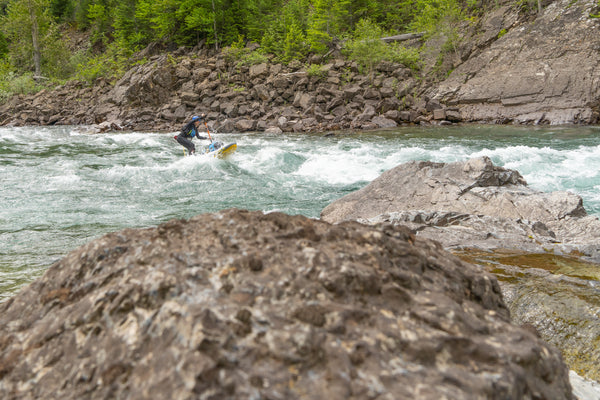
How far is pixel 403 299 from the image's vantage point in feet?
5.70

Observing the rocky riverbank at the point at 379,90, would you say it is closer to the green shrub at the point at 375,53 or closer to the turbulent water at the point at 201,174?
the green shrub at the point at 375,53

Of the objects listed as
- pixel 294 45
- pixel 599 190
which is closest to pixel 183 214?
pixel 599 190

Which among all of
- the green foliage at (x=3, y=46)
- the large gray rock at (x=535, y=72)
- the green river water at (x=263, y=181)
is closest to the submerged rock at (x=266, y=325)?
the green river water at (x=263, y=181)

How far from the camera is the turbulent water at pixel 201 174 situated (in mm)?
7305

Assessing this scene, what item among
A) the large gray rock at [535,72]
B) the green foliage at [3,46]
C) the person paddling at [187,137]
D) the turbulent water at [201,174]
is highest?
the green foliage at [3,46]

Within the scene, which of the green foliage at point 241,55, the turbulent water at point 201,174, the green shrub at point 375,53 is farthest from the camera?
the green foliage at point 241,55

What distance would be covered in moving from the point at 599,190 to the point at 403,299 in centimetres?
944

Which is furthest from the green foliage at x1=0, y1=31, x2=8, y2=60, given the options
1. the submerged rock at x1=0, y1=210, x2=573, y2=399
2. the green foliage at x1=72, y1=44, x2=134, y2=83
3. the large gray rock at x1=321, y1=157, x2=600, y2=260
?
the submerged rock at x1=0, y1=210, x2=573, y2=399

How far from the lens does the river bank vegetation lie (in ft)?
96.3

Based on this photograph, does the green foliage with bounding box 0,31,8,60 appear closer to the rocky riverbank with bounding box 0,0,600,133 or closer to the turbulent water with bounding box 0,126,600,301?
the rocky riverbank with bounding box 0,0,600,133

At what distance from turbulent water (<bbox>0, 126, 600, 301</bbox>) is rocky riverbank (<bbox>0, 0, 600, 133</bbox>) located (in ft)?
11.1

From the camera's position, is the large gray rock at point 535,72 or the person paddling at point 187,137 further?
the large gray rock at point 535,72

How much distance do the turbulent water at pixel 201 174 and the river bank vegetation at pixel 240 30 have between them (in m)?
13.1

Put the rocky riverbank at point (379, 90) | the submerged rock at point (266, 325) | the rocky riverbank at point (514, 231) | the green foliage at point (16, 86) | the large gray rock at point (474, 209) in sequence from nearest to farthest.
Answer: the submerged rock at point (266, 325), the rocky riverbank at point (514, 231), the large gray rock at point (474, 209), the rocky riverbank at point (379, 90), the green foliage at point (16, 86)
